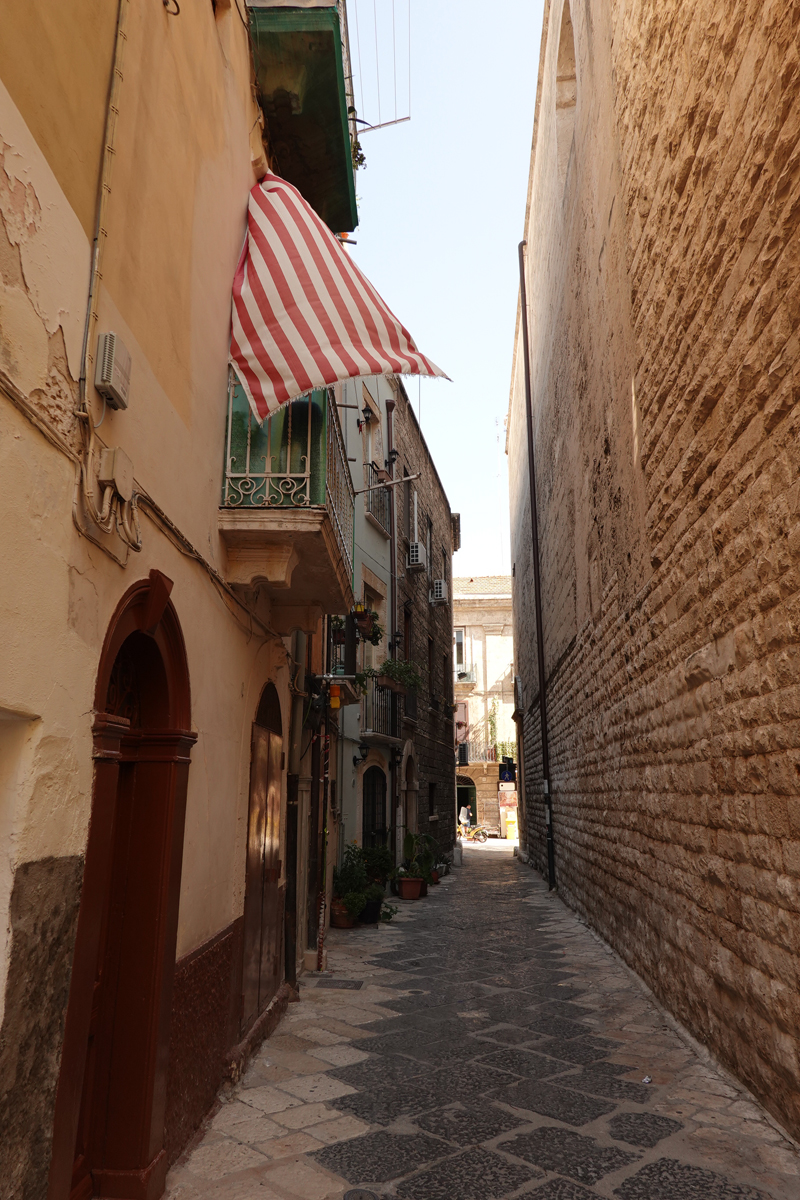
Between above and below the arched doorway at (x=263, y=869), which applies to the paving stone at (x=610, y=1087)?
below

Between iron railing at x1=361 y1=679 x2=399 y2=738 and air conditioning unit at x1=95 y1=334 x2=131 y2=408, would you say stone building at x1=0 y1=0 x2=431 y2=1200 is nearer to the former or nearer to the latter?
air conditioning unit at x1=95 y1=334 x2=131 y2=408

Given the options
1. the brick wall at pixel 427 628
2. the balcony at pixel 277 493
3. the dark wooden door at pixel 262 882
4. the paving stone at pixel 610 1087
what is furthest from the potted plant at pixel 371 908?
the balcony at pixel 277 493

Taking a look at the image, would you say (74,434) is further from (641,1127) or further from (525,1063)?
(525,1063)

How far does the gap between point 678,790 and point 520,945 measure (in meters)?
4.17

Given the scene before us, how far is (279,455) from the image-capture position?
193 inches

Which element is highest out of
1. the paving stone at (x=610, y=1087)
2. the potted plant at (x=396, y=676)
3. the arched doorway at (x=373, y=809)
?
the potted plant at (x=396, y=676)

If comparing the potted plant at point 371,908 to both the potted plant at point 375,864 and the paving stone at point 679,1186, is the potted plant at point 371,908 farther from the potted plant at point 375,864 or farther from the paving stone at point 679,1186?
the paving stone at point 679,1186

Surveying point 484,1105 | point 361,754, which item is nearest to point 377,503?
point 361,754

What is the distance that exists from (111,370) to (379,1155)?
3.42 meters

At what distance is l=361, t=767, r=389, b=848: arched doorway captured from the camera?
A: 12531 millimetres

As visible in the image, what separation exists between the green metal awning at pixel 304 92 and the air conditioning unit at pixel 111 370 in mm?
Answer: 4337

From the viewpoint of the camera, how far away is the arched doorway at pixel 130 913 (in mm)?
2711

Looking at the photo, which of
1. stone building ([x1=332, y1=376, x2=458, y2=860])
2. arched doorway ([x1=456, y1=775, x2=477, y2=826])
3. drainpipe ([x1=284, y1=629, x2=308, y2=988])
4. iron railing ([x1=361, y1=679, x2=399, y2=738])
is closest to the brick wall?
stone building ([x1=332, y1=376, x2=458, y2=860])

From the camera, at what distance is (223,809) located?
4.50m
